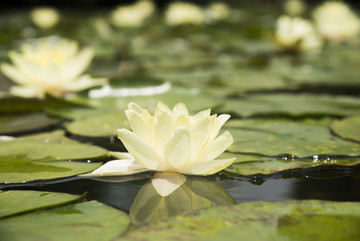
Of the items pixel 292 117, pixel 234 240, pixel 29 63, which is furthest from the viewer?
pixel 29 63

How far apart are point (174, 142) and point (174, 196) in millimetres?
121

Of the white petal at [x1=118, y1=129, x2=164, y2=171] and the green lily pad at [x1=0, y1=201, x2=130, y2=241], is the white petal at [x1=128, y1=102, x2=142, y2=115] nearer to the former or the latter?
the white petal at [x1=118, y1=129, x2=164, y2=171]

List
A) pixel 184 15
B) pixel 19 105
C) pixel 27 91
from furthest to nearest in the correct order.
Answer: pixel 184 15 < pixel 27 91 < pixel 19 105

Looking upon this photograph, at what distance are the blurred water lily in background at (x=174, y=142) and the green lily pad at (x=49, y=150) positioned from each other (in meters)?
0.19

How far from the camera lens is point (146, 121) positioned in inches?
42.5

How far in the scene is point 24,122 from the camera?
5.58 feet

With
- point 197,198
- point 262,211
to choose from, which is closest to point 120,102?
point 197,198

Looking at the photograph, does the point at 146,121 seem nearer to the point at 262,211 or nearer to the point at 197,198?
the point at 197,198

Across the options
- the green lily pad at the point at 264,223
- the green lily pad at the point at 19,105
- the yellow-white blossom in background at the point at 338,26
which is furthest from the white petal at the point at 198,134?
the yellow-white blossom in background at the point at 338,26

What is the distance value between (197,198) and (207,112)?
239 millimetres

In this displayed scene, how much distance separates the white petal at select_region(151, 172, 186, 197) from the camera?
1015 millimetres

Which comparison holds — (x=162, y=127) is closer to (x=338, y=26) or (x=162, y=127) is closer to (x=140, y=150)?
(x=140, y=150)

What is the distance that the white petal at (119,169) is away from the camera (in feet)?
3.66

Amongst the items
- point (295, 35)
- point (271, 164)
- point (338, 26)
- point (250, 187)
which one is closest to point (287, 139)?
point (271, 164)
